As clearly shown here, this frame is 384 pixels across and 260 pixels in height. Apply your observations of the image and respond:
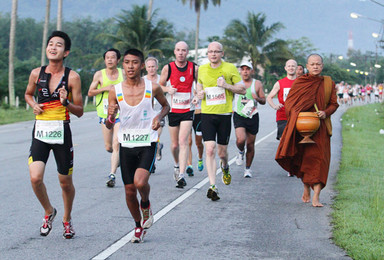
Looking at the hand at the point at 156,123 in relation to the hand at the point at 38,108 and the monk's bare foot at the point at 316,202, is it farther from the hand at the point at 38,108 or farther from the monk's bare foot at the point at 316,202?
the monk's bare foot at the point at 316,202

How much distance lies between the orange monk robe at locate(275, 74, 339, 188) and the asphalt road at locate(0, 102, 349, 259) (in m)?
0.48

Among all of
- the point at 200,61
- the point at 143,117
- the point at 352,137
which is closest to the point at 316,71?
the point at 143,117

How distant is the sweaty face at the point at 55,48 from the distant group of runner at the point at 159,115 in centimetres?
1

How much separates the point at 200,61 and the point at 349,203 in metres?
81.7

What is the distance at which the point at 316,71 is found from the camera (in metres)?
8.94

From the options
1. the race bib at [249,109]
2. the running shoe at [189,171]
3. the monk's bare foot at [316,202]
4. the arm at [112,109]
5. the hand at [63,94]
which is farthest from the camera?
the race bib at [249,109]

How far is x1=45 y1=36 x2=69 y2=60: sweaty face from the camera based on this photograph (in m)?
6.71

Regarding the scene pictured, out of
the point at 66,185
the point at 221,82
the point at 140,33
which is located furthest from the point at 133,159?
the point at 140,33

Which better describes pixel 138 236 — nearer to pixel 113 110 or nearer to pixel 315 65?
pixel 113 110

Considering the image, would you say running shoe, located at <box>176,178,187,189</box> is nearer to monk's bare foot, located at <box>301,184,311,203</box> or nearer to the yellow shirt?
the yellow shirt

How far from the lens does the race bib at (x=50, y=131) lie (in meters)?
6.68

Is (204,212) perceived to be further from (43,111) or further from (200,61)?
(200,61)

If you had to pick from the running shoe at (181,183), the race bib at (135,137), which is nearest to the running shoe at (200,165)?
the running shoe at (181,183)

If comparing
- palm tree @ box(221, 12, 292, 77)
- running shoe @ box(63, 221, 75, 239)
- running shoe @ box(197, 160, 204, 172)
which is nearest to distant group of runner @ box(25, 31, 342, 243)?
running shoe @ box(63, 221, 75, 239)
